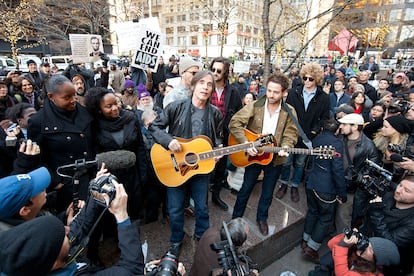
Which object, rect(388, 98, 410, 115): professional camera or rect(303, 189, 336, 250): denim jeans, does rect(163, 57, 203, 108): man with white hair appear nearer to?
rect(303, 189, 336, 250): denim jeans

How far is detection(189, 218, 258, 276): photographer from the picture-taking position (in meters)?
1.90

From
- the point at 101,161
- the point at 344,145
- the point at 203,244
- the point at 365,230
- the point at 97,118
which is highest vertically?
the point at 97,118

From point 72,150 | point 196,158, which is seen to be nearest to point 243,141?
point 196,158

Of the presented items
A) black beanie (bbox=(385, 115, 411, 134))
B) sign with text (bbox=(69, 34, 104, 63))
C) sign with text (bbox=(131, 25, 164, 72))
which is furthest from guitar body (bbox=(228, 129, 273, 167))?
sign with text (bbox=(69, 34, 104, 63))

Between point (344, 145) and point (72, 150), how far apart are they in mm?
3427

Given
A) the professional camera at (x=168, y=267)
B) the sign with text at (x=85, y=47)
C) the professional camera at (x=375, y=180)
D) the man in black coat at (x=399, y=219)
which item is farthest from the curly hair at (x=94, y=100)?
the sign with text at (x=85, y=47)

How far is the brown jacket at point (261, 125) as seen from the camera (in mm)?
3092

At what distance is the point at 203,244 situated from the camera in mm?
2162

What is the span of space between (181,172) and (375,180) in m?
2.25

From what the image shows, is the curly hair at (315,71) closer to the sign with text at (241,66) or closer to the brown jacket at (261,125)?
the brown jacket at (261,125)

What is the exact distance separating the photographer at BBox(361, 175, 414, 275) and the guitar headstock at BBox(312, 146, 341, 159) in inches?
26.2

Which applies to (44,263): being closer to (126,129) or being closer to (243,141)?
(126,129)

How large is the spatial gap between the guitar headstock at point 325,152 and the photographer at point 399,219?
66 cm

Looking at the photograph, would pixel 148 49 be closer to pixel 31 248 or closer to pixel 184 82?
pixel 184 82
